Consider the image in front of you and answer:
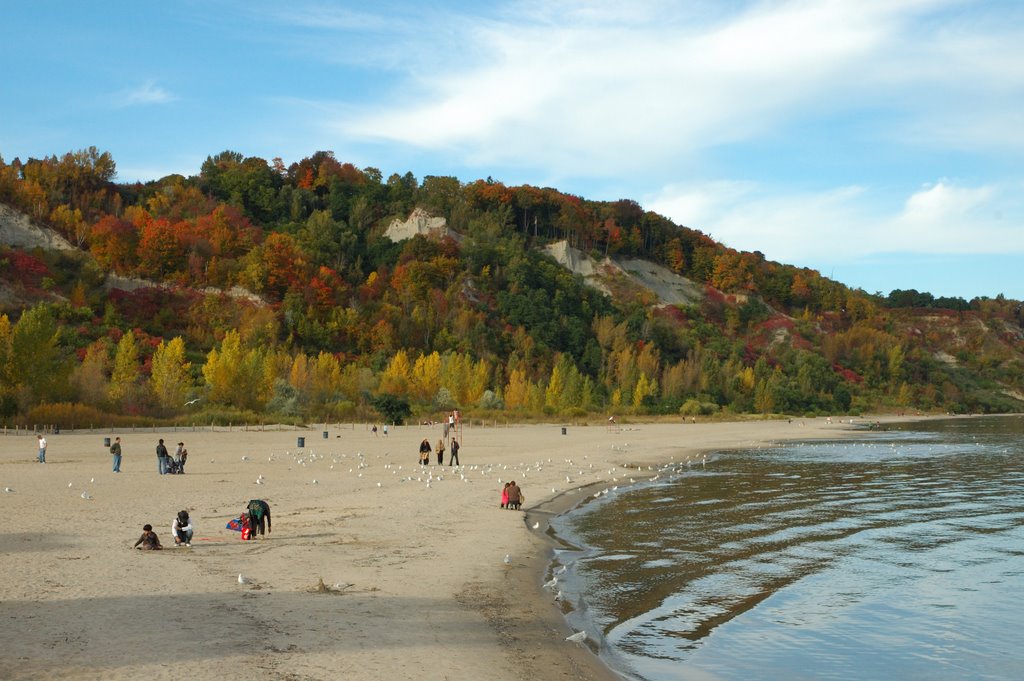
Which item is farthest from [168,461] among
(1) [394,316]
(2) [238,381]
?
(1) [394,316]

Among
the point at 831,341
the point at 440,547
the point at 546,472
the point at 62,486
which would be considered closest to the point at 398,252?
the point at 831,341

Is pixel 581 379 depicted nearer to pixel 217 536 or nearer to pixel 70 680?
pixel 217 536

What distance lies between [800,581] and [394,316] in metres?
104

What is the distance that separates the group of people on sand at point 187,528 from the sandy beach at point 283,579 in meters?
0.35

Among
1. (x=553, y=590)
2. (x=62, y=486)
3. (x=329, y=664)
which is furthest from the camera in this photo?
(x=62, y=486)

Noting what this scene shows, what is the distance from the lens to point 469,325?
406 feet

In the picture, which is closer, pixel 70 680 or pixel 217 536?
pixel 70 680

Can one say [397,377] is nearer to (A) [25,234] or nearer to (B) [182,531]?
(A) [25,234]

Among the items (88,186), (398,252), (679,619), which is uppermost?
(88,186)

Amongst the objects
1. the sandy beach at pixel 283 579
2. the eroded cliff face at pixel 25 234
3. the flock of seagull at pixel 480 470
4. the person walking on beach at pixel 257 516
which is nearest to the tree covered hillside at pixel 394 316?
the eroded cliff face at pixel 25 234

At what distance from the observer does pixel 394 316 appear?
4719 inches

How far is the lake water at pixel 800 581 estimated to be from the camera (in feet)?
44.8

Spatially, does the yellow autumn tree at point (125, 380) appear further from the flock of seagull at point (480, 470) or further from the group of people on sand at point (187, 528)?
the group of people on sand at point (187, 528)

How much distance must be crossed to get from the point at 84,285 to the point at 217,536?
98622 millimetres
